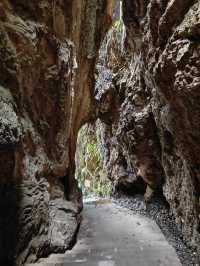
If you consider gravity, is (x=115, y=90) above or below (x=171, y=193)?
above

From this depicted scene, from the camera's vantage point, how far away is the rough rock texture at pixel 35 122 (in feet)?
15.0

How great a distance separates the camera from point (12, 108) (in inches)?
183

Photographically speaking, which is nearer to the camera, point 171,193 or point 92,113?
point 171,193

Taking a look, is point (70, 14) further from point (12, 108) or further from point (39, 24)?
point (12, 108)

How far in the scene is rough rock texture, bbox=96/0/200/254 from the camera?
4.09 meters

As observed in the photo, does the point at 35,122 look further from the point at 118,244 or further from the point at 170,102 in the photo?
the point at 118,244

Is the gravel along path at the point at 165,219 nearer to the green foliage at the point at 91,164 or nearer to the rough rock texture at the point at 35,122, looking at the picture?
the rough rock texture at the point at 35,122

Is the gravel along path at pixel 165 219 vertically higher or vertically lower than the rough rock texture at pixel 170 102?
lower

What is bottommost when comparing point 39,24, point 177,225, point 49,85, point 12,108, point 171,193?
point 177,225

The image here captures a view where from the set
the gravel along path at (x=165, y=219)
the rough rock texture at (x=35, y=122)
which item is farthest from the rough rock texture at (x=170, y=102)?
the rough rock texture at (x=35, y=122)

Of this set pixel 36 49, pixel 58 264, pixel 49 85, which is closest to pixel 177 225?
pixel 58 264

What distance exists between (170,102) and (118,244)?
3399mm

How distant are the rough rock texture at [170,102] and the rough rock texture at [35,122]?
6.80 feet

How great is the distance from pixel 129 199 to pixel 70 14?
771 centimetres
